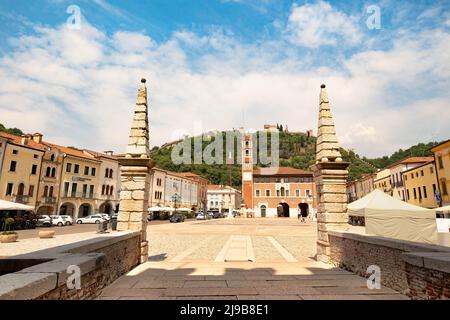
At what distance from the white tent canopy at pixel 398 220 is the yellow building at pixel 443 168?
77.9ft

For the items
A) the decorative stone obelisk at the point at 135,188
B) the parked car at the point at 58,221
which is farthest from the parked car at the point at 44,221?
the decorative stone obelisk at the point at 135,188

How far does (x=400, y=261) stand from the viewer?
5.40 metres

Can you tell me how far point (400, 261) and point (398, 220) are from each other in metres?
8.77

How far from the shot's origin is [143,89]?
31.9 ft

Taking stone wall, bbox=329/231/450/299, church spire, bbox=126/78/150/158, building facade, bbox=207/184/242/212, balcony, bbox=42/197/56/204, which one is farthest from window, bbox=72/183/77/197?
building facade, bbox=207/184/242/212

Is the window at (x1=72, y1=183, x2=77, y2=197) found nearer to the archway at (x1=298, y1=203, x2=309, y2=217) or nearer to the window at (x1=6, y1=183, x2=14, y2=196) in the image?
the window at (x1=6, y1=183, x2=14, y2=196)

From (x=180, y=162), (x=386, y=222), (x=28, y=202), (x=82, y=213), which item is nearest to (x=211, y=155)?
(x=180, y=162)

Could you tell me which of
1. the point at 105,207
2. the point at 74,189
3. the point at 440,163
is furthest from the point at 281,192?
the point at 74,189

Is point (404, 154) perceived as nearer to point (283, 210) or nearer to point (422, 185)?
point (283, 210)

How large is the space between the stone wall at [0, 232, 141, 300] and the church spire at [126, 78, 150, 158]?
2831 millimetres

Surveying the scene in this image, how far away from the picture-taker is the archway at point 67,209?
1551 inches

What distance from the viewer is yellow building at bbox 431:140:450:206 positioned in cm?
3100
